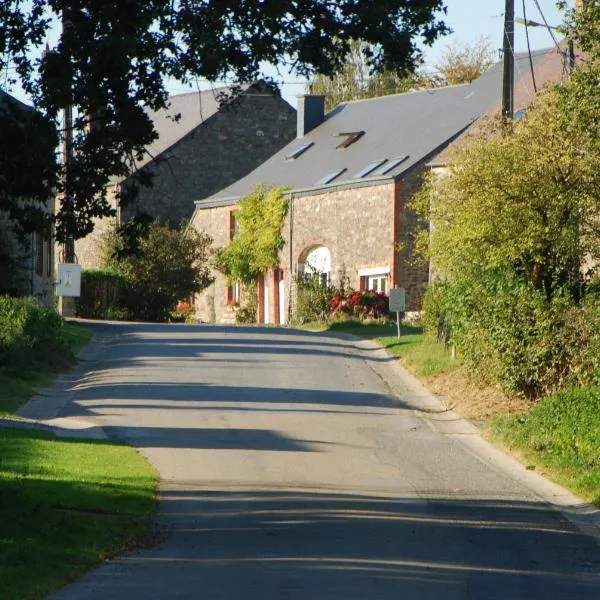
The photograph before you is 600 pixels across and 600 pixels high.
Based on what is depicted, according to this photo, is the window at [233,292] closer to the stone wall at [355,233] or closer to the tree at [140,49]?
the stone wall at [355,233]

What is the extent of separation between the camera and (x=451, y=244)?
21.3m

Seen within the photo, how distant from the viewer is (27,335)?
24984 millimetres

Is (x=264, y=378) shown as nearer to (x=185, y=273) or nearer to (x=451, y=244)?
(x=451, y=244)

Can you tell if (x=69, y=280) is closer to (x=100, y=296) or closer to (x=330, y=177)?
(x=100, y=296)

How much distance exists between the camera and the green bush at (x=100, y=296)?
153 ft

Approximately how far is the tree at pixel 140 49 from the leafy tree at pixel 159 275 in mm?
35066

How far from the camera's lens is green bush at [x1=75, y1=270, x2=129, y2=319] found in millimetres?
46656

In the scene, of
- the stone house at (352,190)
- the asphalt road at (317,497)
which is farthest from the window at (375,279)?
the asphalt road at (317,497)

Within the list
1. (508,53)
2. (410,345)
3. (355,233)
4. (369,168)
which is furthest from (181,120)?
(508,53)

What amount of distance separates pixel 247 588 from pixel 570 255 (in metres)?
12.6

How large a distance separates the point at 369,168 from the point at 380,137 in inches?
135

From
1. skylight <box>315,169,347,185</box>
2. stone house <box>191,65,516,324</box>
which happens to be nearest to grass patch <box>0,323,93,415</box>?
stone house <box>191,65,516,324</box>

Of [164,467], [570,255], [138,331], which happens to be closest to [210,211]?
[138,331]

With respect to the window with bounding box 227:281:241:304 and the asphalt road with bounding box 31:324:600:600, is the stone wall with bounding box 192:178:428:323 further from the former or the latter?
the asphalt road with bounding box 31:324:600:600
